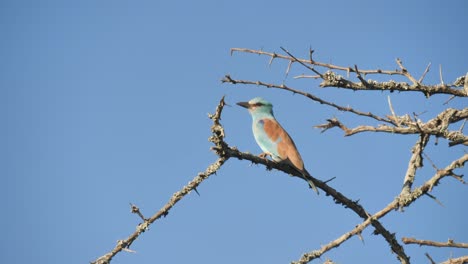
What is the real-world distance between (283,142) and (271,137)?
0.28 meters

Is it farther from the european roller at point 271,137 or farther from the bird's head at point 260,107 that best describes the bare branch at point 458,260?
the bird's head at point 260,107

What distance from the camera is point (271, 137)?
654 centimetres

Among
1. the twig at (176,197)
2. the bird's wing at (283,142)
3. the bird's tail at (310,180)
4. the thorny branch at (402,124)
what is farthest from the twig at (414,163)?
the bird's wing at (283,142)

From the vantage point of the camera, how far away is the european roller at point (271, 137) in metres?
5.54

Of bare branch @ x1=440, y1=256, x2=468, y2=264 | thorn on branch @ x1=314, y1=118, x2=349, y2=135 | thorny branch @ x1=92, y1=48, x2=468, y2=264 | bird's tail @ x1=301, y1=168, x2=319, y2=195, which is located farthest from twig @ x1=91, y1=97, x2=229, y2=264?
bare branch @ x1=440, y1=256, x2=468, y2=264

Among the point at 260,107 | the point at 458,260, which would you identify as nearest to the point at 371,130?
the point at 458,260

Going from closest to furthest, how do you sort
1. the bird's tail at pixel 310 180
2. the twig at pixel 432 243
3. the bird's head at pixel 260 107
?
the twig at pixel 432 243 → the bird's tail at pixel 310 180 → the bird's head at pixel 260 107

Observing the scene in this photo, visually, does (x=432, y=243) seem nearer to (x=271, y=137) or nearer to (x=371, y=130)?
(x=371, y=130)

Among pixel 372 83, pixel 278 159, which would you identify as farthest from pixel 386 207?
pixel 278 159

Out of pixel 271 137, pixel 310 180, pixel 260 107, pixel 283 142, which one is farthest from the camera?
pixel 260 107

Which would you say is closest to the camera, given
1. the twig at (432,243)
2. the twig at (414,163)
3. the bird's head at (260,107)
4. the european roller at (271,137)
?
the twig at (432,243)

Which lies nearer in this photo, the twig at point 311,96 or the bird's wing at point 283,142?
the twig at point 311,96

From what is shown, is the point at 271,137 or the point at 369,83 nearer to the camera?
the point at 369,83

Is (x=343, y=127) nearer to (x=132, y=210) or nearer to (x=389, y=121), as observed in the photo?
(x=389, y=121)
